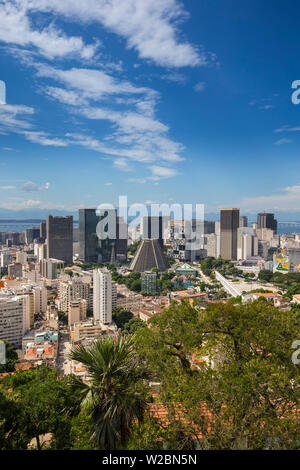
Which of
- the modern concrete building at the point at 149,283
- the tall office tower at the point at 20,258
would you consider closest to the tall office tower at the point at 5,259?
the tall office tower at the point at 20,258

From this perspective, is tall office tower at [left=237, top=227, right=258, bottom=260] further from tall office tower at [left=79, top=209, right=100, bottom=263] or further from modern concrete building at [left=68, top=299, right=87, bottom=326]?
modern concrete building at [left=68, top=299, right=87, bottom=326]

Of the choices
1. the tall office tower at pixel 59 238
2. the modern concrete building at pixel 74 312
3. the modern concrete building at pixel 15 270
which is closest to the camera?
the modern concrete building at pixel 74 312

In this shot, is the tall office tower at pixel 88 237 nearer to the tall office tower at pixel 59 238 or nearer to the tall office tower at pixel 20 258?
the tall office tower at pixel 59 238

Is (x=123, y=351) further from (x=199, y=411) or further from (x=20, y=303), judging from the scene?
(x=20, y=303)

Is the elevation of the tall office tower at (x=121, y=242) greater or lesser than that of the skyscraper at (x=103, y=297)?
greater

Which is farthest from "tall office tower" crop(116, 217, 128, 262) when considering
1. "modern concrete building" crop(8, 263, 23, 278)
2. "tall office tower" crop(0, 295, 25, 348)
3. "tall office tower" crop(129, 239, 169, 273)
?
"tall office tower" crop(0, 295, 25, 348)

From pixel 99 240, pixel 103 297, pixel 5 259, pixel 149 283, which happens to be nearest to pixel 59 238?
pixel 99 240

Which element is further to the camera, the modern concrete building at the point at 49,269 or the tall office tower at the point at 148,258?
the tall office tower at the point at 148,258
